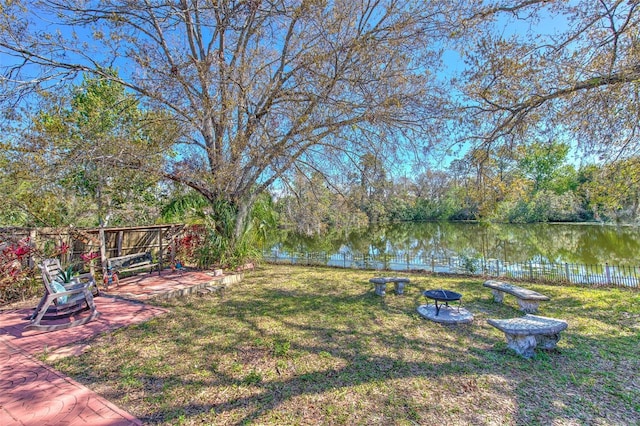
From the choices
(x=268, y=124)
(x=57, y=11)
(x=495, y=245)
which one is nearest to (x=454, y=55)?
(x=268, y=124)

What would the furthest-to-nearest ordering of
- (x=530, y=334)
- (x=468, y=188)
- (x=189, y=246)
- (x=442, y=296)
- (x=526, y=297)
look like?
(x=189, y=246) < (x=468, y=188) < (x=526, y=297) < (x=442, y=296) < (x=530, y=334)

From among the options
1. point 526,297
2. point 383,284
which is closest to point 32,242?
point 383,284

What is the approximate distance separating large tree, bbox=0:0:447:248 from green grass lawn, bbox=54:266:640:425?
363 cm

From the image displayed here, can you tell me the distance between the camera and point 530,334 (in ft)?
10.0

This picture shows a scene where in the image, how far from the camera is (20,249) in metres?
4.87

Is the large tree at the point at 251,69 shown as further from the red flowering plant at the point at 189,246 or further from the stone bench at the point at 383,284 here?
the stone bench at the point at 383,284

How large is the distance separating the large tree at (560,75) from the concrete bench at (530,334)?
11.2ft

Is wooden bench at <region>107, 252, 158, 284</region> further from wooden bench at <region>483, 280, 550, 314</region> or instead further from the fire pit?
wooden bench at <region>483, 280, 550, 314</region>

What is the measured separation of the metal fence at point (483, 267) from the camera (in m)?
7.25

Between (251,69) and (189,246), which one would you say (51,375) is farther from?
(251,69)

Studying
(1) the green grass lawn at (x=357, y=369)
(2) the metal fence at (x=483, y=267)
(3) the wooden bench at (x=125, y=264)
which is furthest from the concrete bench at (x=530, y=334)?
(3) the wooden bench at (x=125, y=264)

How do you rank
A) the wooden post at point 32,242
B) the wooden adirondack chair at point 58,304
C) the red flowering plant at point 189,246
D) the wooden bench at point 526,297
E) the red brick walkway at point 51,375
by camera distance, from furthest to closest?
the red flowering plant at point 189,246
the wooden post at point 32,242
the wooden bench at point 526,297
the wooden adirondack chair at point 58,304
the red brick walkway at point 51,375

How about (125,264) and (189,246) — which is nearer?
(125,264)

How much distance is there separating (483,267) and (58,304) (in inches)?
389
